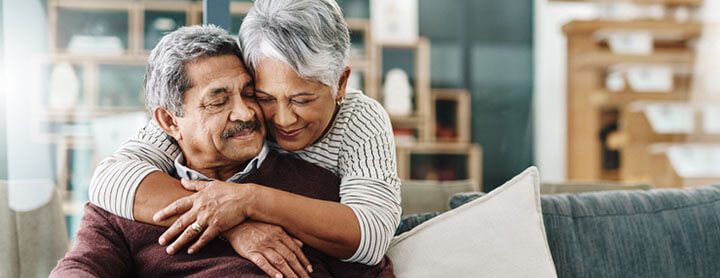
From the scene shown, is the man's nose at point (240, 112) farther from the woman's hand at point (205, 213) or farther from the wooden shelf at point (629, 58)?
the wooden shelf at point (629, 58)

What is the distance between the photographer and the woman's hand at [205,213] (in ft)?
4.77

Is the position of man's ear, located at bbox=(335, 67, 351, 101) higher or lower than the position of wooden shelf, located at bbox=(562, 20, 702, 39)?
lower

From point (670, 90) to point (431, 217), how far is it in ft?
15.4

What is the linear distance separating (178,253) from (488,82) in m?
5.36

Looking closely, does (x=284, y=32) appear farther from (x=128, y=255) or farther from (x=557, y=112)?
(x=557, y=112)

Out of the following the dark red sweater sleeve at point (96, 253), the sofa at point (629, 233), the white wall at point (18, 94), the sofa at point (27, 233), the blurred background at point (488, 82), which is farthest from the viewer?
the blurred background at point (488, 82)

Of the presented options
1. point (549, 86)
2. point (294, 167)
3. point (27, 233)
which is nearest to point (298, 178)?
point (294, 167)

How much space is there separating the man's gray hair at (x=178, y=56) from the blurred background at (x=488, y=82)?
7.64ft

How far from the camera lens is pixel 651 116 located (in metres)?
5.67

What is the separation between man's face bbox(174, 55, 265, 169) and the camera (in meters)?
1.57

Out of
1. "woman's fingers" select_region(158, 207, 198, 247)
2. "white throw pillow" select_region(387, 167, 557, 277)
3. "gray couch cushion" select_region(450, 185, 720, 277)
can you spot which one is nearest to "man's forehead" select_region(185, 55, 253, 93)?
"woman's fingers" select_region(158, 207, 198, 247)

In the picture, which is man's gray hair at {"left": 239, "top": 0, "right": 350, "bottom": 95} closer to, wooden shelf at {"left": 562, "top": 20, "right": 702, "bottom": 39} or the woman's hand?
the woman's hand

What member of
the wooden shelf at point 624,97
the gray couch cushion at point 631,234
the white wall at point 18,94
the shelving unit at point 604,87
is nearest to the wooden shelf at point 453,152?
the shelving unit at point 604,87

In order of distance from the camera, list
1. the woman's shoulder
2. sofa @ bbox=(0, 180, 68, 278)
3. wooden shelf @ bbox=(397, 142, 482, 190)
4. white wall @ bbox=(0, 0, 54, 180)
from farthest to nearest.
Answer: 1. wooden shelf @ bbox=(397, 142, 482, 190)
2. white wall @ bbox=(0, 0, 54, 180)
3. sofa @ bbox=(0, 180, 68, 278)
4. the woman's shoulder
